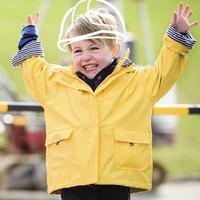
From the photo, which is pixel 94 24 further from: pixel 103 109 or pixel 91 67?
pixel 103 109

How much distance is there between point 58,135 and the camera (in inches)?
136

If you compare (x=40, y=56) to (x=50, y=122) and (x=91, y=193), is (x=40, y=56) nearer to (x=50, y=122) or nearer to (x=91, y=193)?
(x=50, y=122)

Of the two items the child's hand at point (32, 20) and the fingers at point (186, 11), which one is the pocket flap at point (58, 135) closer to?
the child's hand at point (32, 20)

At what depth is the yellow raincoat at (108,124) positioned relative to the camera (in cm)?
340

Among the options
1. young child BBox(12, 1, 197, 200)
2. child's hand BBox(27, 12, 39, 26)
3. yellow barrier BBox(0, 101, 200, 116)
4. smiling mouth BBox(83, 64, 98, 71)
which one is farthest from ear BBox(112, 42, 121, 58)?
yellow barrier BBox(0, 101, 200, 116)

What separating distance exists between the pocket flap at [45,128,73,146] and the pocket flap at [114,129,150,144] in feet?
0.57

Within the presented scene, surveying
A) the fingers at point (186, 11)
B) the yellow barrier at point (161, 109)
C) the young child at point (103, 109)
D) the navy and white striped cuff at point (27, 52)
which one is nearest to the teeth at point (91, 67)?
the young child at point (103, 109)

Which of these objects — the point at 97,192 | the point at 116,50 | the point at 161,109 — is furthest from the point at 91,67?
the point at 161,109

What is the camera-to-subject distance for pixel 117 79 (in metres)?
3.50

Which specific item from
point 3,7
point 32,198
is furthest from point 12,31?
point 32,198

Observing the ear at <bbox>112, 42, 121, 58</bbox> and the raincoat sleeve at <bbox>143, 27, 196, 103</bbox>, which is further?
the ear at <bbox>112, 42, 121, 58</bbox>

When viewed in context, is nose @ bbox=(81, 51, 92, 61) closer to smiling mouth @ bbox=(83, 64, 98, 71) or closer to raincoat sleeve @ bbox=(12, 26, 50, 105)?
smiling mouth @ bbox=(83, 64, 98, 71)

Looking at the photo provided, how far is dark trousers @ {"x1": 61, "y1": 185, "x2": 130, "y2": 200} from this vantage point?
11.2 ft

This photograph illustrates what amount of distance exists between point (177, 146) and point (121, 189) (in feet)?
20.8
